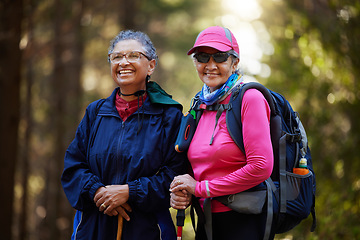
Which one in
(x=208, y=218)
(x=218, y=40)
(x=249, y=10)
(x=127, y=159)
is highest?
(x=249, y=10)

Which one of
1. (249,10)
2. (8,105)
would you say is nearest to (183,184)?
(8,105)

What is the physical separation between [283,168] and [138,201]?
43.3 inches

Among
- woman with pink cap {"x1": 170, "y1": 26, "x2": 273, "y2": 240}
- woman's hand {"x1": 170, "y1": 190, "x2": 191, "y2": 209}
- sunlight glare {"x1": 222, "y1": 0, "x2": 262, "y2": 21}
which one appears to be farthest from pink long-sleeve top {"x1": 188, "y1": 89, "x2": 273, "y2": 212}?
sunlight glare {"x1": 222, "y1": 0, "x2": 262, "y2": 21}

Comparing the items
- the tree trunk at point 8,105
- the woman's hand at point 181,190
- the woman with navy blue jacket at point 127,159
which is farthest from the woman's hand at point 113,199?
the tree trunk at point 8,105

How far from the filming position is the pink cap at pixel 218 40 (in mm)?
3146

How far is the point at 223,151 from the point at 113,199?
0.91 meters

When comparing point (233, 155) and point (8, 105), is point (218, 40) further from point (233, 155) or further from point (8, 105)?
point (8, 105)

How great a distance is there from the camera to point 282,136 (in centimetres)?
300

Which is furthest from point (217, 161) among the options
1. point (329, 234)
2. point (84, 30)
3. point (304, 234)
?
point (84, 30)

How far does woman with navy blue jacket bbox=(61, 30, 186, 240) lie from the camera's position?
10.6 feet

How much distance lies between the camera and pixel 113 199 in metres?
3.17

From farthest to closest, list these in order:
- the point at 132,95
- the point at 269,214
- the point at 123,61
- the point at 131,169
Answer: the point at 132,95
the point at 123,61
the point at 131,169
the point at 269,214

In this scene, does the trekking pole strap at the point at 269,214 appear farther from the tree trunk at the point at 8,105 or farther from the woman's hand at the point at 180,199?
the tree trunk at the point at 8,105

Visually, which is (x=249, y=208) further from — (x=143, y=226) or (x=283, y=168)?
(x=143, y=226)
